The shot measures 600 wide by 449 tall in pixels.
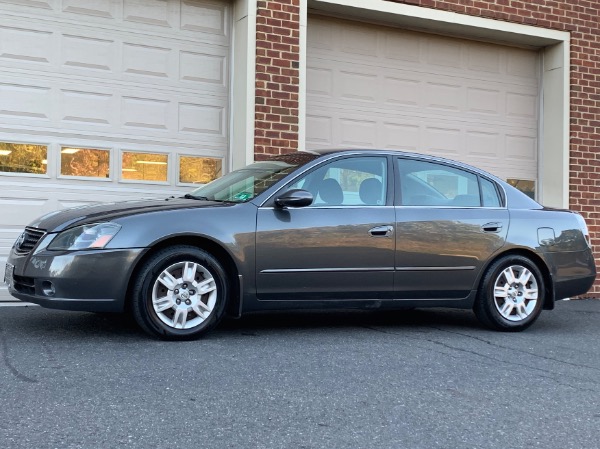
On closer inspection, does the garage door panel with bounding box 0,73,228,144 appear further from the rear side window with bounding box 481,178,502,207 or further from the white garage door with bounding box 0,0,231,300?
the rear side window with bounding box 481,178,502,207

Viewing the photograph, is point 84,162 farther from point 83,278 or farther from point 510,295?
point 510,295

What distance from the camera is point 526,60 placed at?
11789 mm

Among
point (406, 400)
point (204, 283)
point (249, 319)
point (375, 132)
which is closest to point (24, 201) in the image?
point (249, 319)

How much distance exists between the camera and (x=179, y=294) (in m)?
5.90

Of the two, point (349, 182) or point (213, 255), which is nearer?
point (213, 255)

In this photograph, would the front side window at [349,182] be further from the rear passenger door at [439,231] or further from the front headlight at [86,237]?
the front headlight at [86,237]

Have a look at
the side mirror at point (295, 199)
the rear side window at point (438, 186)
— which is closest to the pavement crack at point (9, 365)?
the side mirror at point (295, 199)

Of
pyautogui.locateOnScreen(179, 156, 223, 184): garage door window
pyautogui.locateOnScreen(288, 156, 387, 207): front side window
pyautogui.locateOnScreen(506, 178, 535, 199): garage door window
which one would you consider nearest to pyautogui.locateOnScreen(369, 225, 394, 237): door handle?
pyautogui.locateOnScreen(288, 156, 387, 207): front side window

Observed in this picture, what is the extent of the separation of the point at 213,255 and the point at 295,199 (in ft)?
2.41

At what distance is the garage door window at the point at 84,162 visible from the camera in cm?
883

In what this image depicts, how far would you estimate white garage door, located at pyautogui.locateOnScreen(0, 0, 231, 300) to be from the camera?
8.61 meters

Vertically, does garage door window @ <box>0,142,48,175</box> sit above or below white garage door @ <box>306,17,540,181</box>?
below

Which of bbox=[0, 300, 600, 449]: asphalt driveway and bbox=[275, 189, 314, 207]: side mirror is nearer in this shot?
bbox=[0, 300, 600, 449]: asphalt driveway

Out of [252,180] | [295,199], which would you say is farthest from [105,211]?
[295,199]
